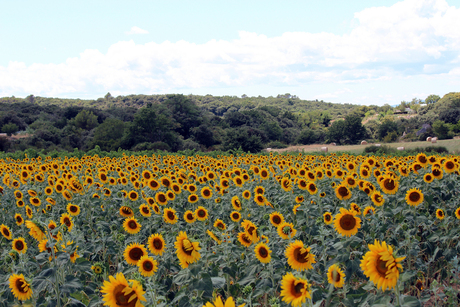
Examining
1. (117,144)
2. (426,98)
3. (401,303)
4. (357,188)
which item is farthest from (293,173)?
(426,98)

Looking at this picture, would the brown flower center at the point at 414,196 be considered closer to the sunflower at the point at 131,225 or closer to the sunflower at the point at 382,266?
the sunflower at the point at 382,266

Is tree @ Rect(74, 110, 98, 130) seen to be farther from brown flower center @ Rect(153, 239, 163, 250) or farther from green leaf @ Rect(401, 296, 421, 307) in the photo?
green leaf @ Rect(401, 296, 421, 307)

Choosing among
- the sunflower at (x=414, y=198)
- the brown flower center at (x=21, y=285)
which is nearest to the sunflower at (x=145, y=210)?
the brown flower center at (x=21, y=285)

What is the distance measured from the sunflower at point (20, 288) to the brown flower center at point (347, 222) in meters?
2.91

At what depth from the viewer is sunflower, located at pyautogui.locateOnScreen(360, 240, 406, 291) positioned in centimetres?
192

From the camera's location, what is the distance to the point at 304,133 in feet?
247

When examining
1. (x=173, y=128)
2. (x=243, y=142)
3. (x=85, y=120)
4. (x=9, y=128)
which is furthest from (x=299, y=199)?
(x=85, y=120)

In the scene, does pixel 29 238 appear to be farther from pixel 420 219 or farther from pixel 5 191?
pixel 420 219

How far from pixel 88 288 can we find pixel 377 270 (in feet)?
8.46

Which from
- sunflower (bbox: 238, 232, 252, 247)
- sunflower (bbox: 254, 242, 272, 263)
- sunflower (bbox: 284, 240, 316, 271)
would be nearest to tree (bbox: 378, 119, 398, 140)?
sunflower (bbox: 238, 232, 252, 247)

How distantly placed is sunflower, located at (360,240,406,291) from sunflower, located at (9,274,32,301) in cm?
260

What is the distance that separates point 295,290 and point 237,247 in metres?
1.61

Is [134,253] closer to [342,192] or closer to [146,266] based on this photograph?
[146,266]

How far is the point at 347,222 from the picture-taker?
3473 millimetres
